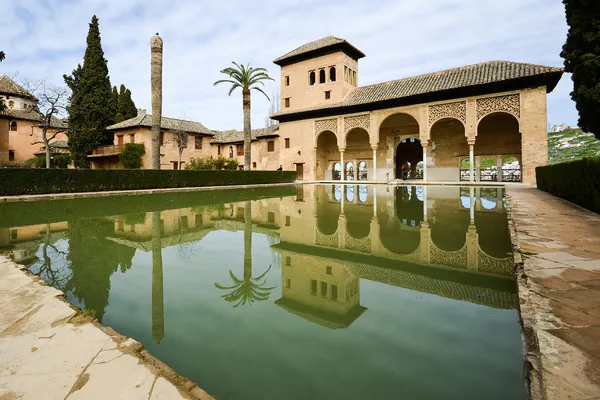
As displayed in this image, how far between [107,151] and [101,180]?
17.9m

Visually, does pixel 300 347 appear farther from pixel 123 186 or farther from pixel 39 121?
pixel 39 121

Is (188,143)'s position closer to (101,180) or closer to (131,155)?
(131,155)

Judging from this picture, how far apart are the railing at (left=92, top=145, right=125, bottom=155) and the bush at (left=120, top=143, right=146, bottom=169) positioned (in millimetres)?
1051

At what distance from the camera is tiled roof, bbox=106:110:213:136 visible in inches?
1196

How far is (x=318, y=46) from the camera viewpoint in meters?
29.7

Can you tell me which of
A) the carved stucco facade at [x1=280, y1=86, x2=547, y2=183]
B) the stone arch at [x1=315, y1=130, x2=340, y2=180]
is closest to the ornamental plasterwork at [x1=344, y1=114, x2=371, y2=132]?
the carved stucco facade at [x1=280, y1=86, x2=547, y2=183]

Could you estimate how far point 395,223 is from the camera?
720 cm

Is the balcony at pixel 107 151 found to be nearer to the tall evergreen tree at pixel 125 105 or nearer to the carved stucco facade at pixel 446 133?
the tall evergreen tree at pixel 125 105

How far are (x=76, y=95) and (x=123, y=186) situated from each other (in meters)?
18.5

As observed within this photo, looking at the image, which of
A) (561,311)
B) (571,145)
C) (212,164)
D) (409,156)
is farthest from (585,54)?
(571,145)

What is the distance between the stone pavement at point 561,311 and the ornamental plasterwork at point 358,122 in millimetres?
23480

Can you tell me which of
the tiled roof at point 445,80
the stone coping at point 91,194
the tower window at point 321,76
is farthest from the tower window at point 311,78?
the stone coping at point 91,194

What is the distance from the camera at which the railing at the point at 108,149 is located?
1192 inches

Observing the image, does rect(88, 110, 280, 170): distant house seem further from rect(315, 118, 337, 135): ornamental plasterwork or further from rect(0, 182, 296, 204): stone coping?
rect(0, 182, 296, 204): stone coping
